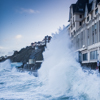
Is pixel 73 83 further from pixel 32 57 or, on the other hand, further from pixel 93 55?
pixel 32 57

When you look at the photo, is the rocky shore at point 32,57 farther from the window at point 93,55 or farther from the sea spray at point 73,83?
the sea spray at point 73,83

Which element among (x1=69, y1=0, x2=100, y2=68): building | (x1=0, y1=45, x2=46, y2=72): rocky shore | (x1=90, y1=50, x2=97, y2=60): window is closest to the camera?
(x1=69, y1=0, x2=100, y2=68): building

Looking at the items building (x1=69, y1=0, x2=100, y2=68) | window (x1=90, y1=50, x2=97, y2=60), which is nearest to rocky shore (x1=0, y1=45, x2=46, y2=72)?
building (x1=69, y1=0, x2=100, y2=68)

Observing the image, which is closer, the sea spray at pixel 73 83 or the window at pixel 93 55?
the sea spray at pixel 73 83

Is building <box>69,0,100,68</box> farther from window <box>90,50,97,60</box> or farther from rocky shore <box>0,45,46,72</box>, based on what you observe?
rocky shore <box>0,45,46,72</box>

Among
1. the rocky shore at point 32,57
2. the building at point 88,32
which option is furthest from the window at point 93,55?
the rocky shore at point 32,57

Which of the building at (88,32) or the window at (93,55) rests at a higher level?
the building at (88,32)

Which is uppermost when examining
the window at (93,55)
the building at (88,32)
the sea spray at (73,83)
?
the building at (88,32)

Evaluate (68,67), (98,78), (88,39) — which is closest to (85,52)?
(88,39)

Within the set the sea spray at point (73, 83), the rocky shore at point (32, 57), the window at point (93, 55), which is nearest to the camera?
the sea spray at point (73, 83)

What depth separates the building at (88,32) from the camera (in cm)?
2052

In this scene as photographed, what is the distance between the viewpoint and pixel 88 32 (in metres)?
23.8

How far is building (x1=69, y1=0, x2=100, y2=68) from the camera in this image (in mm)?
20519

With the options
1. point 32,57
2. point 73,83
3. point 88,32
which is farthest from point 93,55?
point 32,57
